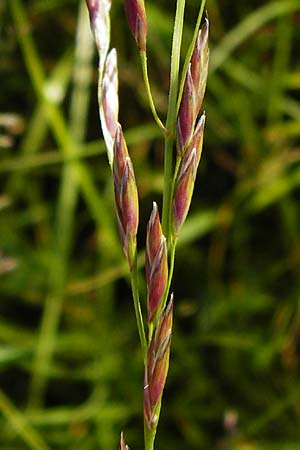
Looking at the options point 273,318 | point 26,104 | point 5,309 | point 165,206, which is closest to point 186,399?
point 273,318

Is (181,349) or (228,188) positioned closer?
(181,349)

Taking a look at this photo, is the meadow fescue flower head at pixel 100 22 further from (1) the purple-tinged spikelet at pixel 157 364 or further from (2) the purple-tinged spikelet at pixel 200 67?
(1) the purple-tinged spikelet at pixel 157 364

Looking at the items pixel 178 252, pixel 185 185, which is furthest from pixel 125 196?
pixel 178 252

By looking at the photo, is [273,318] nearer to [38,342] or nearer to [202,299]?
[202,299]

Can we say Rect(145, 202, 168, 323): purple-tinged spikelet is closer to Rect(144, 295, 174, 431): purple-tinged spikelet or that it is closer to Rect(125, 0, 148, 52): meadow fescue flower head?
Rect(144, 295, 174, 431): purple-tinged spikelet

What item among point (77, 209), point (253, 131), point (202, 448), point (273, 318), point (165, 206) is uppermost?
point (165, 206)

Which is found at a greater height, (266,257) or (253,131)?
(253,131)

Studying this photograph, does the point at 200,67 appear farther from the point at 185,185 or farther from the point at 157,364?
the point at 157,364
